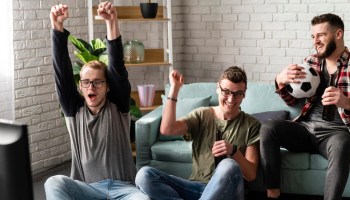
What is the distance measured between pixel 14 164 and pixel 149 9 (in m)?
3.92

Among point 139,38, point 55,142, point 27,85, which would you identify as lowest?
point 55,142

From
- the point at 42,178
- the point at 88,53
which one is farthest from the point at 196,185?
the point at 42,178

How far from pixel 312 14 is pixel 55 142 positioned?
2.33 meters

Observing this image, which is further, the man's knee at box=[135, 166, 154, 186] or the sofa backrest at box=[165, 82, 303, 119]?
the sofa backrest at box=[165, 82, 303, 119]

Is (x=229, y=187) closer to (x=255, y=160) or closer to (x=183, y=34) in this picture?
(x=255, y=160)

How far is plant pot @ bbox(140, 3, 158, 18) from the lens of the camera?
4.87 metres

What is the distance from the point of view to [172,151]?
3.82 m

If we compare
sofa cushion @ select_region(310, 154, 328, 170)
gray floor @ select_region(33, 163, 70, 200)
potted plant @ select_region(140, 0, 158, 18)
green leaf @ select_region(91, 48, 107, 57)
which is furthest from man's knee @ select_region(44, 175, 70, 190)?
potted plant @ select_region(140, 0, 158, 18)

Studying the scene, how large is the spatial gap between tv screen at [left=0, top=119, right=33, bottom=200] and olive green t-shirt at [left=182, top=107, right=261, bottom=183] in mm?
2113

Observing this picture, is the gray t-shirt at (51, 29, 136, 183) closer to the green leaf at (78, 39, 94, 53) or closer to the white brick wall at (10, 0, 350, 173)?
the green leaf at (78, 39, 94, 53)

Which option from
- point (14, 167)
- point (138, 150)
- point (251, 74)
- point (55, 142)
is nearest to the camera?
point (14, 167)

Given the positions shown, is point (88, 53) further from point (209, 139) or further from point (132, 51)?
point (209, 139)

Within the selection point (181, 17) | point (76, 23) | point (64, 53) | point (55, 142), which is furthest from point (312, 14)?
point (64, 53)

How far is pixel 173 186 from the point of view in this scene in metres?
3.01
